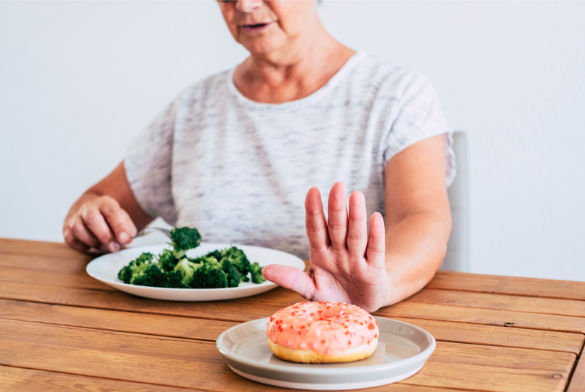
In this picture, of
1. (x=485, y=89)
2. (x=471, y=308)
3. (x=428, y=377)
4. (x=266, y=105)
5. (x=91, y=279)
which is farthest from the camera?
(x=485, y=89)

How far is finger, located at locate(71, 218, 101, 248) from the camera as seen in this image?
1464mm

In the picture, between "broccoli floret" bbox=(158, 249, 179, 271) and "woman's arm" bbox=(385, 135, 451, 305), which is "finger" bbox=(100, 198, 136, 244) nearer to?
"broccoli floret" bbox=(158, 249, 179, 271)

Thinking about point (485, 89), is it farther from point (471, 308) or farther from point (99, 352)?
point (99, 352)

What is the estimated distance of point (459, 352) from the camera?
84 centimetres

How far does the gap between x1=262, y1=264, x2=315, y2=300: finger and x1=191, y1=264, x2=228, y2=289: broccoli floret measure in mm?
204

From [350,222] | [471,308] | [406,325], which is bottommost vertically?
[471,308]

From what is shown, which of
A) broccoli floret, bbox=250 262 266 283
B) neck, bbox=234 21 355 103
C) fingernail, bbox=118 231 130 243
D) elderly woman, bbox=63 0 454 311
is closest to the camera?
broccoli floret, bbox=250 262 266 283

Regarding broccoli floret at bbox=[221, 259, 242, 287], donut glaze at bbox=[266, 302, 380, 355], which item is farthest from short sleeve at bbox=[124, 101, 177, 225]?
donut glaze at bbox=[266, 302, 380, 355]

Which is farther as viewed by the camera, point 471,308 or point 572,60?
point 572,60

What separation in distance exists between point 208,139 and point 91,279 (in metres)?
0.69

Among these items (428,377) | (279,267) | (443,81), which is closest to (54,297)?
(279,267)

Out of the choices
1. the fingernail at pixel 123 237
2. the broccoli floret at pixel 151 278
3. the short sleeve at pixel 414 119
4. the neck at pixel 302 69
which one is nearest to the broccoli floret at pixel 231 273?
the broccoli floret at pixel 151 278

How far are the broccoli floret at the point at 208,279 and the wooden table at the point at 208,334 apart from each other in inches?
1.4

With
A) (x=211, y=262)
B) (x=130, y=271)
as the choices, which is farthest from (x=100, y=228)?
(x=211, y=262)
